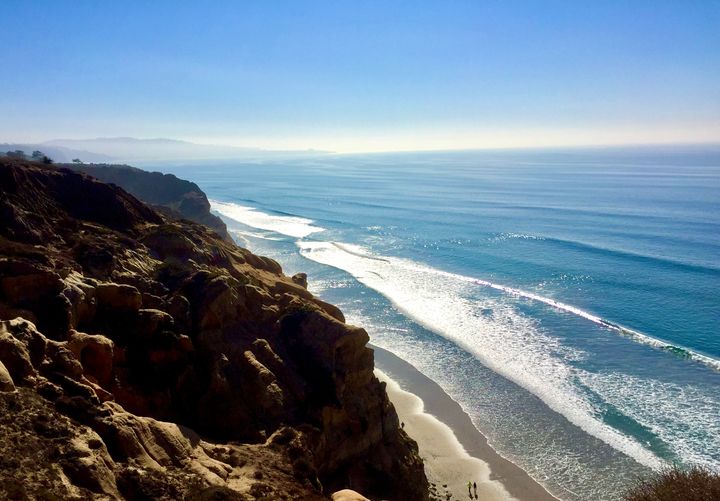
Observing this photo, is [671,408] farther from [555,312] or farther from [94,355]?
[94,355]

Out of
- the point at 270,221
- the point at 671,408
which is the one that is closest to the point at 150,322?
the point at 671,408

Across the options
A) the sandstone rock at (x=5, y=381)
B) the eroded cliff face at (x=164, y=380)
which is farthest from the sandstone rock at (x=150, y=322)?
the sandstone rock at (x=5, y=381)

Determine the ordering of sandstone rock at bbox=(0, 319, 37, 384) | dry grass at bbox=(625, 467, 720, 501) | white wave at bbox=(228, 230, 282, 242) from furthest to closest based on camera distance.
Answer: white wave at bbox=(228, 230, 282, 242), dry grass at bbox=(625, 467, 720, 501), sandstone rock at bbox=(0, 319, 37, 384)

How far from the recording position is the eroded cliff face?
11.2 meters

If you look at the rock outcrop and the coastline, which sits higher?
the rock outcrop

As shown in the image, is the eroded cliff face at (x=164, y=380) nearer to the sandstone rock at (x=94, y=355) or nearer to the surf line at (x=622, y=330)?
the sandstone rock at (x=94, y=355)

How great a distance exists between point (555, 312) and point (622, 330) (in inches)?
234

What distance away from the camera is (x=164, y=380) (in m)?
17.2

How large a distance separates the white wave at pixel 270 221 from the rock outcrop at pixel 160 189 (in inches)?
515

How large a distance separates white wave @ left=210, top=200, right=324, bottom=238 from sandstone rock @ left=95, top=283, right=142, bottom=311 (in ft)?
222

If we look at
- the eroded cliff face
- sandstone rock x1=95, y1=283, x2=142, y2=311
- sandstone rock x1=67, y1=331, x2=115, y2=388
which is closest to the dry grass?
the eroded cliff face

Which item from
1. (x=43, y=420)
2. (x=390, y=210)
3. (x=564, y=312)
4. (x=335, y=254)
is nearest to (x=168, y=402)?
(x=43, y=420)

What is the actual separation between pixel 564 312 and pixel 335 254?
1317 inches

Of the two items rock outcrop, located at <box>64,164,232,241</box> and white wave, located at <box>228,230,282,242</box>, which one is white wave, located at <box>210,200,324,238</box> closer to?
white wave, located at <box>228,230,282,242</box>
